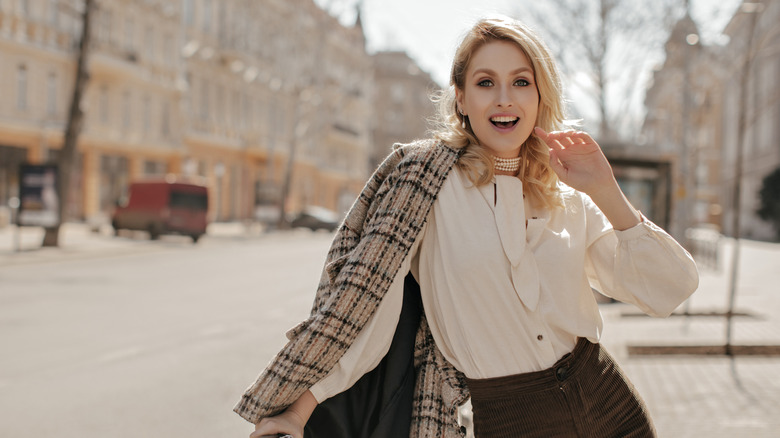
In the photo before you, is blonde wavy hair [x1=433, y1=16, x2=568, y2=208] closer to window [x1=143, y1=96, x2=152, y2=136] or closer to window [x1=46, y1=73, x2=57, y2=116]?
window [x1=46, y1=73, x2=57, y2=116]

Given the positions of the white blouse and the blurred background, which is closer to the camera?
the white blouse

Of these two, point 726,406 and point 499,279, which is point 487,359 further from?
point 726,406

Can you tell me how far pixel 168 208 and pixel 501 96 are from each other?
81.5 ft

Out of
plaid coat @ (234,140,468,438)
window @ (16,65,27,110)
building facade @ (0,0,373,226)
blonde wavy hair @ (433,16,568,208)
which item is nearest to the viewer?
plaid coat @ (234,140,468,438)

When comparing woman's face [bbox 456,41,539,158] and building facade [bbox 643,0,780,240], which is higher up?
building facade [bbox 643,0,780,240]

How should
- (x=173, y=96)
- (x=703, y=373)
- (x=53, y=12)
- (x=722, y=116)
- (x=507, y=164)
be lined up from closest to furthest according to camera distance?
1. (x=507, y=164)
2. (x=703, y=373)
3. (x=722, y=116)
4. (x=53, y=12)
5. (x=173, y=96)

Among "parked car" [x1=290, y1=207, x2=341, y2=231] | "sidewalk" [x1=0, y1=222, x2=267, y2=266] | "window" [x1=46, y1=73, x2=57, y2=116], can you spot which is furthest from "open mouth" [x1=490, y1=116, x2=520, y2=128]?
"parked car" [x1=290, y1=207, x2=341, y2=231]

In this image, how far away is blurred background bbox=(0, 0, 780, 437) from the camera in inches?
380

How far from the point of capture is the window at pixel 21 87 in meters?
29.4

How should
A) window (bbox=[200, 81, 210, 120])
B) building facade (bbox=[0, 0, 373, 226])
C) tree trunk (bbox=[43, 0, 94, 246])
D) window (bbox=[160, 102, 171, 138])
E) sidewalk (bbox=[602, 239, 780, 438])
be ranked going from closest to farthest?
sidewalk (bbox=[602, 239, 780, 438]) → tree trunk (bbox=[43, 0, 94, 246]) → building facade (bbox=[0, 0, 373, 226]) → window (bbox=[160, 102, 171, 138]) → window (bbox=[200, 81, 210, 120])

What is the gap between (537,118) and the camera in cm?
225

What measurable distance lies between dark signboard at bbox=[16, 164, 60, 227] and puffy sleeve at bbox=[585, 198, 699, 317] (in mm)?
20139

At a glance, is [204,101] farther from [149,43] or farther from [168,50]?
[149,43]

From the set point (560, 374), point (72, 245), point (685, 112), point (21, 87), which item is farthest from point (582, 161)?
point (21, 87)
